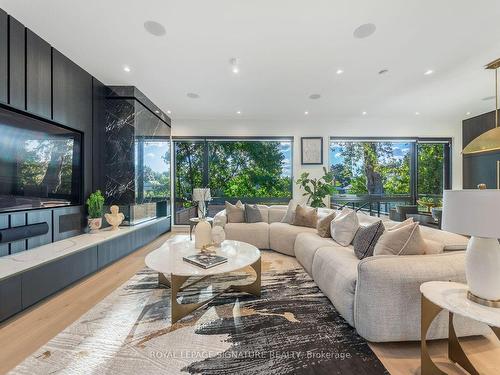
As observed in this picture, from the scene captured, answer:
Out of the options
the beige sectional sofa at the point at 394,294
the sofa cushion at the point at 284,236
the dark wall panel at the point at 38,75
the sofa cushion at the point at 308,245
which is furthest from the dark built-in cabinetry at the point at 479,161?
the dark wall panel at the point at 38,75

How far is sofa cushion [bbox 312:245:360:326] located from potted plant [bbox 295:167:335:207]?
2.83 metres

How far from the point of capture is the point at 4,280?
1872 mm

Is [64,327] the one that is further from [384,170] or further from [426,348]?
[384,170]

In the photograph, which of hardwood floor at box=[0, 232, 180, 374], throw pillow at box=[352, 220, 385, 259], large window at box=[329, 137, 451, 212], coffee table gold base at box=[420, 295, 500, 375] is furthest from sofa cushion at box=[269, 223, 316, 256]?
large window at box=[329, 137, 451, 212]

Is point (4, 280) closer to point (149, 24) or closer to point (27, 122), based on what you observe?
point (27, 122)

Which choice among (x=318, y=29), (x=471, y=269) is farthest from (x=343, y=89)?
(x=471, y=269)

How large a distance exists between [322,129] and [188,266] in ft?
16.4

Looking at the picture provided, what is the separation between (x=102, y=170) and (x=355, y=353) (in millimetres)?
4186

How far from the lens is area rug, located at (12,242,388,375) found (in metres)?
1.45

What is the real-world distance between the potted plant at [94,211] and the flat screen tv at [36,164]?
18 cm

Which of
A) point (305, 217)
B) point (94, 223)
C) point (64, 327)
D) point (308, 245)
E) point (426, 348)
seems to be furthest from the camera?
point (305, 217)

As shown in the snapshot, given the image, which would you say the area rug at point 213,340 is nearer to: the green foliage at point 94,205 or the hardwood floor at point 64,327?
the hardwood floor at point 64,327

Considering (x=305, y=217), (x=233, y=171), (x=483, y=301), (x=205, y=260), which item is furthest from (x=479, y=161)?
(x=205, y=260)

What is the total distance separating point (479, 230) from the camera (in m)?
1.10
